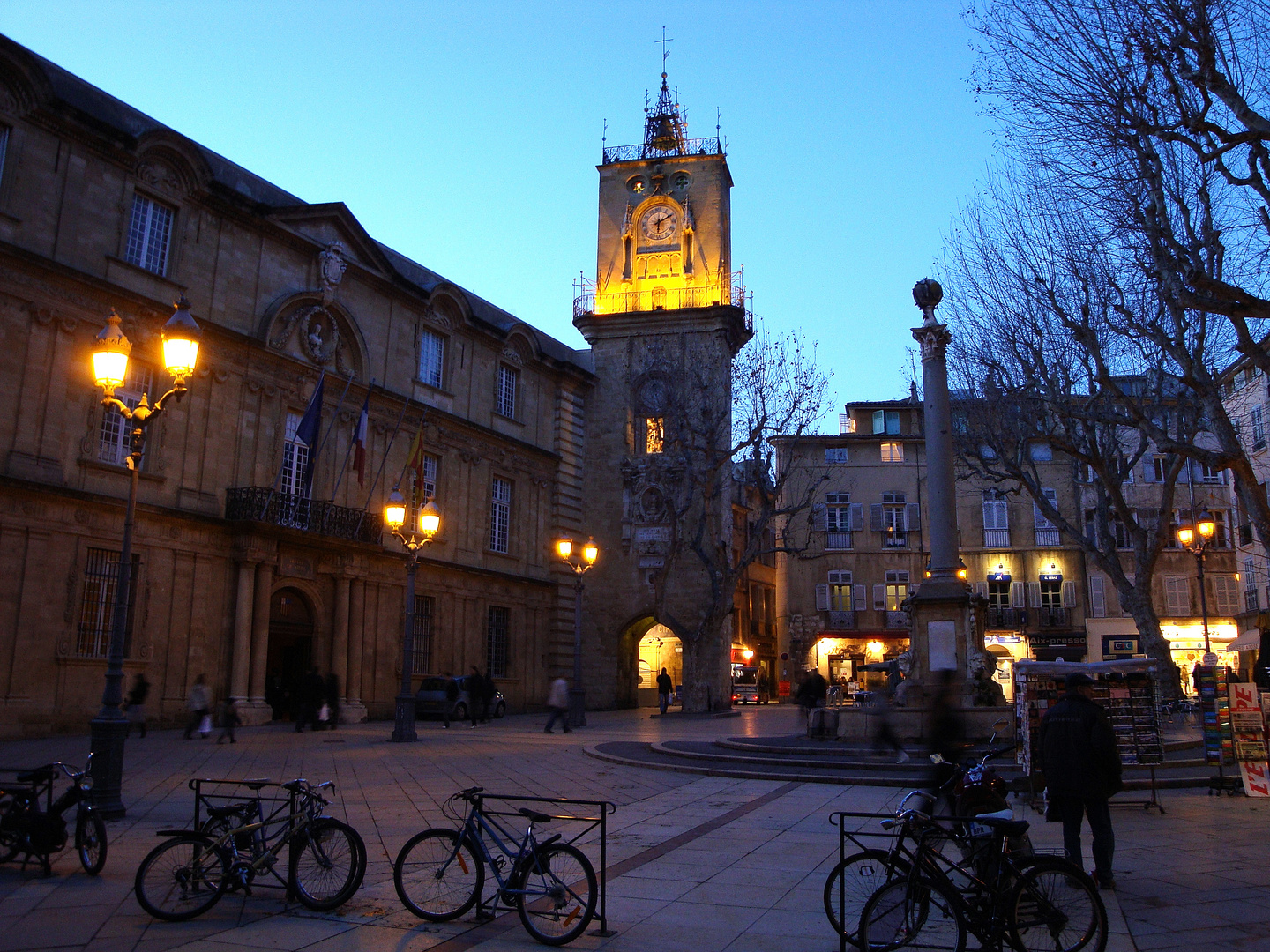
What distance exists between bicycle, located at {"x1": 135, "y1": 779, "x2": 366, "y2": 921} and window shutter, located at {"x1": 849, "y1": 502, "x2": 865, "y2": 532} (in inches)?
1679

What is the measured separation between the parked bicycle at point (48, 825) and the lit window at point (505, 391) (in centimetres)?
2639

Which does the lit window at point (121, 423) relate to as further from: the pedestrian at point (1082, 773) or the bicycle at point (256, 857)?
the pedestrian at point (1082, 773)

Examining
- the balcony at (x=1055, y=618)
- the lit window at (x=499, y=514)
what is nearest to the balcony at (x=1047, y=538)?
the balcony at (x=1055, y=618)

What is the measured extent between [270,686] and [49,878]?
18930mm

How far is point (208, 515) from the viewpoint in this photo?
2291 cm

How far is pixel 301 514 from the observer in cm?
2488

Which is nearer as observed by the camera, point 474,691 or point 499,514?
point 474,691

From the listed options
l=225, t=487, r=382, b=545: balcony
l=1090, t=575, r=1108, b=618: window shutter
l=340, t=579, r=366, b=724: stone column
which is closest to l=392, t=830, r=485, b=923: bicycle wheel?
l=225, t=487, r=382, b=545: balcony

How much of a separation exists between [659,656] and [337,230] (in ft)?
101

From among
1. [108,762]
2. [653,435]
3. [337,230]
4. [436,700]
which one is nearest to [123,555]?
[108,762]

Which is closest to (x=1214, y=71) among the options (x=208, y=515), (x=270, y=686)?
(x=208, y=515)

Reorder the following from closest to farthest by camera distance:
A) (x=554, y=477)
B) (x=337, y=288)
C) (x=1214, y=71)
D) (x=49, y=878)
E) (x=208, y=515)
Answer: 1. (x=49, y=878)
2. (x=1214, y=71)
3. (x=208, y=515)
4. (x=337, y=288)
5. (x=554, y=477)

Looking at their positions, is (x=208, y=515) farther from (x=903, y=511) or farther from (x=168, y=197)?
(x=903, y=511)

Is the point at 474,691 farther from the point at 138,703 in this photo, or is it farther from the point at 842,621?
the point at 842,621
